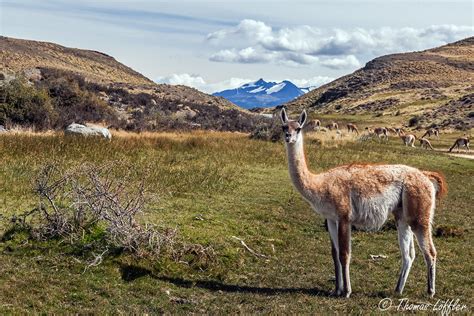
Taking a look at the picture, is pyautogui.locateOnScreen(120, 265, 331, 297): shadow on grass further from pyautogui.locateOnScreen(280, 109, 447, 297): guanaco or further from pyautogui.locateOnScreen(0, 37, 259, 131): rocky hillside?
pyautogui.locateOnScreen(0, 37, 259, 131): rocky hillside

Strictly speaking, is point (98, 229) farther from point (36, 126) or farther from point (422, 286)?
point (36, 126)

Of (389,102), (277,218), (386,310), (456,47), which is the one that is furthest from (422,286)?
(456,47)

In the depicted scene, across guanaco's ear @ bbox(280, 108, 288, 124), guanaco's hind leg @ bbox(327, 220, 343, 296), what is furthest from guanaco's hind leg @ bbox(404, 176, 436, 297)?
guanaco's ear @ bbox(280, 108, 288, 124)

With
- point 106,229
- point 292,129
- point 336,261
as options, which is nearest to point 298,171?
point 292,129

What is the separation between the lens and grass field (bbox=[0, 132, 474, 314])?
7.01 m

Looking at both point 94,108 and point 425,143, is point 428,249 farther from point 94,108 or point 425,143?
point 425,143

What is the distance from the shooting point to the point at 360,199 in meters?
7.53

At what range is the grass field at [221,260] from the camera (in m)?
7.01

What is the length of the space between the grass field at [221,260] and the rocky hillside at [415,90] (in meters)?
51.3

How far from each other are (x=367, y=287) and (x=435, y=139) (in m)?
44.0

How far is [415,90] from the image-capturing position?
108375mm

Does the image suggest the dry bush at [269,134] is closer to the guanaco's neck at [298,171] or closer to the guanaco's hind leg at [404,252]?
the guanaco's hind leg at [404,252]

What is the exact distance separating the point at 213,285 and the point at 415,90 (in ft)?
356

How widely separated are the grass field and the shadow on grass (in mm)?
16
